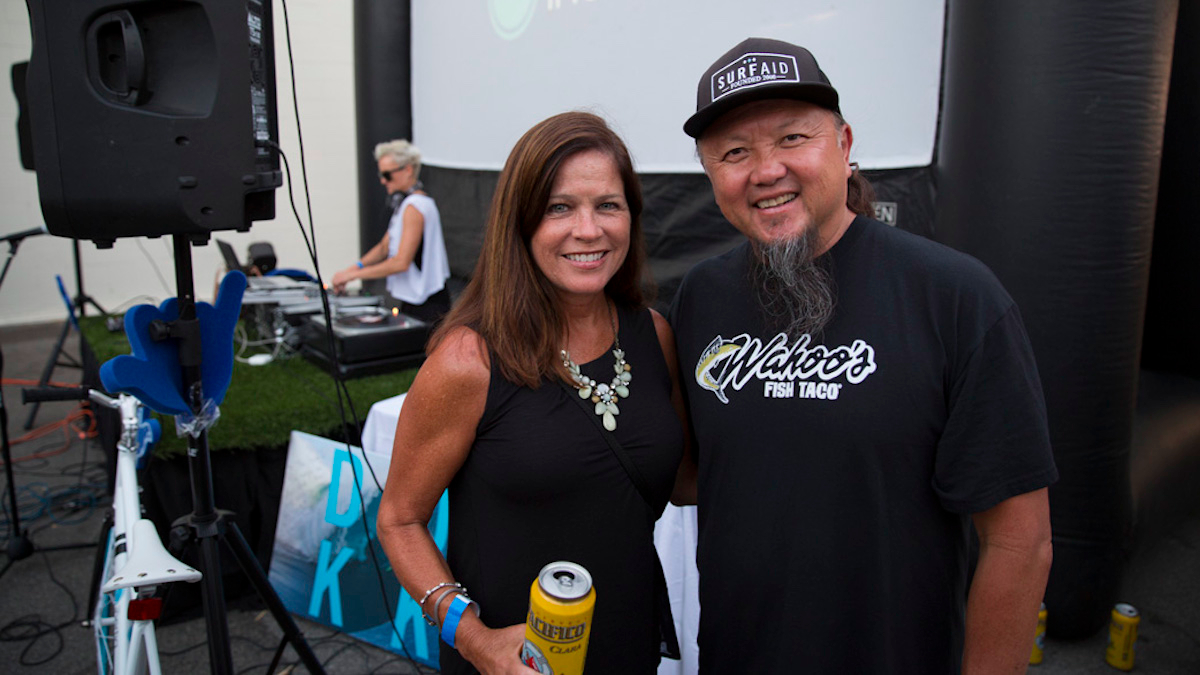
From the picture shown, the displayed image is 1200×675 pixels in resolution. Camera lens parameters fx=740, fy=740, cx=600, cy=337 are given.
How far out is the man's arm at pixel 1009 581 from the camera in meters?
1.12

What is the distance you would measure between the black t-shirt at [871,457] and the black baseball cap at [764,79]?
0.24m

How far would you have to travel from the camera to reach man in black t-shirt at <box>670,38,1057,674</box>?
1.11m

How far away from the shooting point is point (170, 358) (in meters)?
1.72

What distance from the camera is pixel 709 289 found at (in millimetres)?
1413

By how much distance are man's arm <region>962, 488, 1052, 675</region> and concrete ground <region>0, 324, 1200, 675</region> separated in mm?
1896

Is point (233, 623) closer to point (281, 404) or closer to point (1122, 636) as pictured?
point (281, 404)

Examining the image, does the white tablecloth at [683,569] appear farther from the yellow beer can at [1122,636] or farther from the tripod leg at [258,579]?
the yellow beer can at [1122,636]

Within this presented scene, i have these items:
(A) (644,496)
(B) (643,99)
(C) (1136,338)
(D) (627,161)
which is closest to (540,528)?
(A) (644,496)

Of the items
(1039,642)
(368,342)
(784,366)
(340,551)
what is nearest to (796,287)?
(784,366)

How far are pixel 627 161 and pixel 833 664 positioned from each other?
95cm

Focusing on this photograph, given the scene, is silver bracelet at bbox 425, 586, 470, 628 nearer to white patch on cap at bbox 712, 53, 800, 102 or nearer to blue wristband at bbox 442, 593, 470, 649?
blue wristband at bbox 442, 593, 470, 649

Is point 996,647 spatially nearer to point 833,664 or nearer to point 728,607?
point 833,664

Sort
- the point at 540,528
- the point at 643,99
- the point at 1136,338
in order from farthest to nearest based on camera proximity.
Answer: the point at 643,99 < the point at 1136,338 < the point at 540,528

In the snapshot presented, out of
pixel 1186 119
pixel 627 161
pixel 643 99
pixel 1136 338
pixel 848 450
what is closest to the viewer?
pixel 848 450
